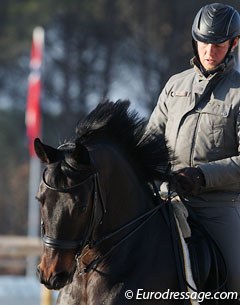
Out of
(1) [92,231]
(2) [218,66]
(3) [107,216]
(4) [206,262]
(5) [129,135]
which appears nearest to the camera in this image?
(1) [92,231]

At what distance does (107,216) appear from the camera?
16.5ft

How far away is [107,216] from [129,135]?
21.4 inches

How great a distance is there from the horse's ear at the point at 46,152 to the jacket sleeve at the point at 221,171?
961 millimetres

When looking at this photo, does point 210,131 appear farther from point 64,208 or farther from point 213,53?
point 64,208

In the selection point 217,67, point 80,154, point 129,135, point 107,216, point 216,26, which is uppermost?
point 216,26

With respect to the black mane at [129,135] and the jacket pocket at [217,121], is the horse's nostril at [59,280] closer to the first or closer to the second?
the black mane at [129,135]

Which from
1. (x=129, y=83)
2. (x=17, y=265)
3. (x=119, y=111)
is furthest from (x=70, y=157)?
(x=129, y=83)

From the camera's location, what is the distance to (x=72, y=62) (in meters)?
30.8

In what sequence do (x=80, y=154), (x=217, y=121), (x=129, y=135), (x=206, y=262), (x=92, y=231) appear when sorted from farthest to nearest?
1. (x=217, y=121)
2. (x=129, y=135)
3. (x=206, y=262)
4. (x=92, y=231)
5. (x=80, y=154)

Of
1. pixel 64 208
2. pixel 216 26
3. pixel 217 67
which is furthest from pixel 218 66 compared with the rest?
pixel 64 208

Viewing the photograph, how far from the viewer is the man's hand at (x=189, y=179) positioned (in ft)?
17.2

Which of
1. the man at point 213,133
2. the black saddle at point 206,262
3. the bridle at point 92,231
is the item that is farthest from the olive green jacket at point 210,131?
the bridle at point 92,231

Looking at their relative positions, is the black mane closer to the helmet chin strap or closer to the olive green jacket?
the olive green jacket

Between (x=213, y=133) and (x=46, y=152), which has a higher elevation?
(x=213, y=133)
